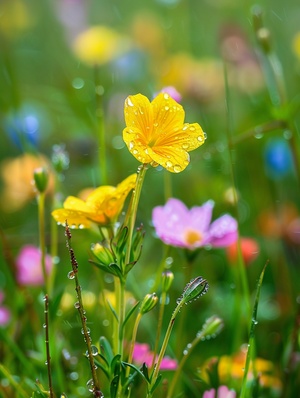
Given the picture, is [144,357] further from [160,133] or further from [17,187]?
[17,187]

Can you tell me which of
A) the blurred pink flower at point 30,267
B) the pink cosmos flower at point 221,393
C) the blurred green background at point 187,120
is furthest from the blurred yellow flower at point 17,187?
the pink cosmos flower at point 221,393

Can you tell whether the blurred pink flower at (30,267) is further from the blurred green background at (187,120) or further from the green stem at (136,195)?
the green stem at (136,195)

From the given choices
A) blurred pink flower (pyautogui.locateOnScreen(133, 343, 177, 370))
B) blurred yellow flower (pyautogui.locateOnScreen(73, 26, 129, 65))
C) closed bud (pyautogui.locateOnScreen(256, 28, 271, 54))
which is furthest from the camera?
blurred yellow flower (pyautogui.locateOnScreen(73, 26, 129, 65))

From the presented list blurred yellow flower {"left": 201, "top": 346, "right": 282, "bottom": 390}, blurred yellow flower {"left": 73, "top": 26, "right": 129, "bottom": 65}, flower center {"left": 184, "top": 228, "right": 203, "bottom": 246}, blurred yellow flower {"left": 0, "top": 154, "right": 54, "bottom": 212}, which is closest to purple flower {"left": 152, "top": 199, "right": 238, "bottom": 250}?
flower center {"left": 184, "top": 228, "right": 203, "bottom": 246}

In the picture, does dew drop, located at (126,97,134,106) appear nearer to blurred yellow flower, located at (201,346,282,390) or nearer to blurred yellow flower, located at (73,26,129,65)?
blurred yellow flower, located at (201,346,282,390)

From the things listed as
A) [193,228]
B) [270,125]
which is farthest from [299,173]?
[193,228]

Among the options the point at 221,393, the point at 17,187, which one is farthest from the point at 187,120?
the point at 221,393
